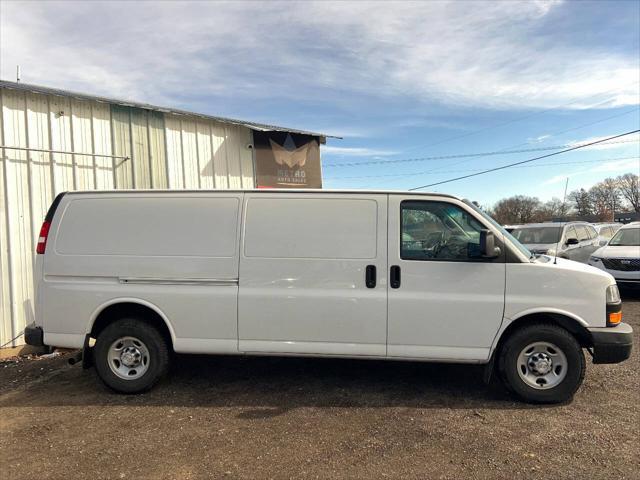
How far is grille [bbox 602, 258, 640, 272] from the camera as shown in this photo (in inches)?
400

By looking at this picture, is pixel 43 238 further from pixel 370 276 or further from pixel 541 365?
pixel 541 365

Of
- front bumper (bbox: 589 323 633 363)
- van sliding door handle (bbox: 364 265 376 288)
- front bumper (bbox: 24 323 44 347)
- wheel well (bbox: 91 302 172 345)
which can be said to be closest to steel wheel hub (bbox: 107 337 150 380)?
wheel well (bbox: 91 302 172 345)

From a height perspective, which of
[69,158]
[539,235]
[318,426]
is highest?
[69,158]

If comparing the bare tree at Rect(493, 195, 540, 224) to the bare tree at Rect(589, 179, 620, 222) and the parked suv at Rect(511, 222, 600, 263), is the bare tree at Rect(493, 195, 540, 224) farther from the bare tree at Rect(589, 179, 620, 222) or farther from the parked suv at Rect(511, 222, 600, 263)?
the parked suv at Rect(511, 222, 600, 263)

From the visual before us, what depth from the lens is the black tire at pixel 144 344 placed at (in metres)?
4.71

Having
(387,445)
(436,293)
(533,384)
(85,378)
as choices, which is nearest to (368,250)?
(436,293)

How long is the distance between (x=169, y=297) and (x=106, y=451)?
151cm

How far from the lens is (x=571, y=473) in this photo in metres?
3.27

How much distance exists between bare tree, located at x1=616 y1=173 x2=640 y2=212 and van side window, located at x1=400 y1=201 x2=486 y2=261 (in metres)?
94.8

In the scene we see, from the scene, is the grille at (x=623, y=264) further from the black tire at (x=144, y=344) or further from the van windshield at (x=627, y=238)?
the black tire at (x=144, y=344)

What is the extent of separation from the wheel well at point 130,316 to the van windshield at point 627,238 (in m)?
11.1

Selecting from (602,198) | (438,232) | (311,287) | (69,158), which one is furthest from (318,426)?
(602,198)

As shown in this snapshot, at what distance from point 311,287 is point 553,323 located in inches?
93.1

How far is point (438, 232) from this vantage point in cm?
452
